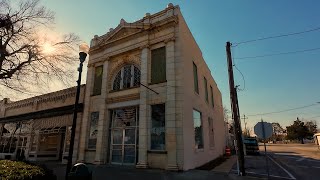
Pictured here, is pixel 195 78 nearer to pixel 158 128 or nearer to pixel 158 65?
pixel 158 65

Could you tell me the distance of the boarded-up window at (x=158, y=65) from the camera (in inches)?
551

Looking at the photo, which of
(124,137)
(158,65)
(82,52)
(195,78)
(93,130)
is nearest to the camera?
(82,52)

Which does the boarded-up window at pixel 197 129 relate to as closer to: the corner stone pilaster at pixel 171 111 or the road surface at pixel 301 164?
the corner stone pilaster at pixel 171 111

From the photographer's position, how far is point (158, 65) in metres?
14.4

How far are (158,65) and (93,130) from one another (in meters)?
7.03

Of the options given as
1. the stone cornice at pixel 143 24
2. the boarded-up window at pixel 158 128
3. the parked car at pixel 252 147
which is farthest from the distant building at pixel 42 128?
the parked car at pixel 252 147

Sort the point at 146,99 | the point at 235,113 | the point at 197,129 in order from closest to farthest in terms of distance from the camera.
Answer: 1. the point at 235,113
2. the point at 146,99
3. the point at 197,129

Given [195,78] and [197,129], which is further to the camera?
Answer: [195,78]

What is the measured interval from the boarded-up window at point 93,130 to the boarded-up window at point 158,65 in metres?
5.69

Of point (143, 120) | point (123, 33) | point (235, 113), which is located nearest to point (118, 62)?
point (123, 33)

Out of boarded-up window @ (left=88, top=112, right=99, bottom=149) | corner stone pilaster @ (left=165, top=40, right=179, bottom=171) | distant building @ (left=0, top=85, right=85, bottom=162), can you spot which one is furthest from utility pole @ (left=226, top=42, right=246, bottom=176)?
distant building @ (left=0, top=85, right=85, bottom=162)

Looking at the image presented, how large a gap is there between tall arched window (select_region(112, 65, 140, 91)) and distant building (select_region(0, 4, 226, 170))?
72 millimetres

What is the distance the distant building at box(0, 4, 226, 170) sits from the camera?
41.6 ft

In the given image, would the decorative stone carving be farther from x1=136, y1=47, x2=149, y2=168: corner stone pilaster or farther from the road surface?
the road surface
